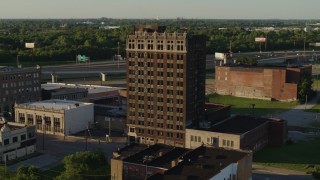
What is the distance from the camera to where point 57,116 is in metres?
113

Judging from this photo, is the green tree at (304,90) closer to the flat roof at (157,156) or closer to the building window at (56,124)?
the building window at (56,124)

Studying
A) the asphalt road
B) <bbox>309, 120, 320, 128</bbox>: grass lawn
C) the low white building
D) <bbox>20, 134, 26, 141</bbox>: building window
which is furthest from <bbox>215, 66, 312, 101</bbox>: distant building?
<bbox>20, 134, 26, 141</bbox>: building window

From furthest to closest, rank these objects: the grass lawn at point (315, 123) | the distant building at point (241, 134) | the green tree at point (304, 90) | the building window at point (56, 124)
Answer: the green tree at point (304, 90) < the grass lawn at point (315, 123) < the building window at point (56, 124) < the distant building at point (241, 134)

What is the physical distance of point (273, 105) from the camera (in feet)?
510

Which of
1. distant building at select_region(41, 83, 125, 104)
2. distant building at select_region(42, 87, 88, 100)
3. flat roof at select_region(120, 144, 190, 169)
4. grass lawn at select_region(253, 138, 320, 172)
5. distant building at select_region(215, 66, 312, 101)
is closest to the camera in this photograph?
flat roof at select_region(120, 144, 190, 169)

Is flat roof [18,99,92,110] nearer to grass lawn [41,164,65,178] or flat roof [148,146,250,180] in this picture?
grass lawn [41,164,65,178]

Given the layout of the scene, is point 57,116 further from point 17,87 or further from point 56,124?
point 17,87

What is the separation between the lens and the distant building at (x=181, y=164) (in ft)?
208

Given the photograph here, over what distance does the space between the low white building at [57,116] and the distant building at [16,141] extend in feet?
45.6

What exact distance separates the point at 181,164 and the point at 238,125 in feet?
130

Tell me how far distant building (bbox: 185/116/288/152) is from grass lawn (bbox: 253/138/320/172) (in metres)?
2.40

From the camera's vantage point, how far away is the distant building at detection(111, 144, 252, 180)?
63.5m

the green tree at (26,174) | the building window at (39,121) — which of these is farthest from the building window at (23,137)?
the green tree at (26,174)

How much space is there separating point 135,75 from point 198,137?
20.5 metres
